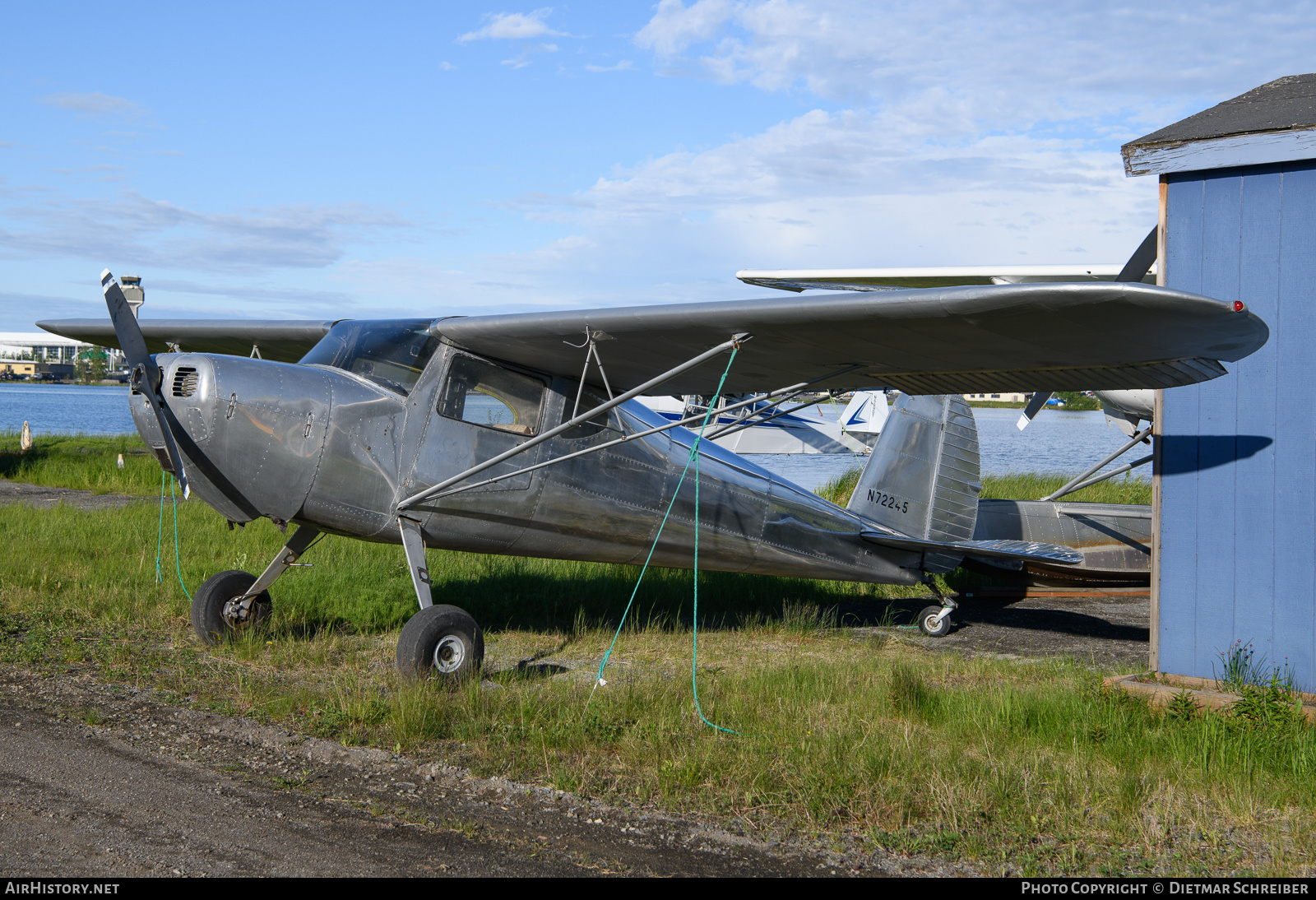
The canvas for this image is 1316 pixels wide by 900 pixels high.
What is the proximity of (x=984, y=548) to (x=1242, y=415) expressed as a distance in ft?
10.5

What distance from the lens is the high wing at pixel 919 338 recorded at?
4.50 meters

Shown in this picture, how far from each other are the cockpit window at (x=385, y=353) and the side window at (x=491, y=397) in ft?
0.79

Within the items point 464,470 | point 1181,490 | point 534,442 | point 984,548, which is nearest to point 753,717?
point 534,442

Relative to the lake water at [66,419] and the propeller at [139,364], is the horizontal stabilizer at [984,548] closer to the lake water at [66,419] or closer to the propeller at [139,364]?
the propeller at [139,364]

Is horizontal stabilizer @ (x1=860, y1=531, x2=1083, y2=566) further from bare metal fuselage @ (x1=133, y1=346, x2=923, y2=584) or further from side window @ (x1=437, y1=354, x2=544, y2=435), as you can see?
side window @ (x1=437, y1=354, x2=544, y2=435)

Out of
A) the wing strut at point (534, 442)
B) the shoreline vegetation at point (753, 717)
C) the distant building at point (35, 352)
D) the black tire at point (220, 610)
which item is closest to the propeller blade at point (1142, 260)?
Answer: the wing strut at point (534, 442)

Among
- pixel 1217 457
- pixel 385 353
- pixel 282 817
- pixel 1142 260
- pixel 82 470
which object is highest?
pixel 1142 260

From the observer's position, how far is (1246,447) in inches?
214

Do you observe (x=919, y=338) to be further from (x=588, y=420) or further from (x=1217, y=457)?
(x=588, y=420)

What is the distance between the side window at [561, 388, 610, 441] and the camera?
689 cm

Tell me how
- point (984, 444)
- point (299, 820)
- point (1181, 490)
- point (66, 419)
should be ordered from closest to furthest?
point (299, 820)
point (1181, 490)
point (984, 444)
point (66, 419)

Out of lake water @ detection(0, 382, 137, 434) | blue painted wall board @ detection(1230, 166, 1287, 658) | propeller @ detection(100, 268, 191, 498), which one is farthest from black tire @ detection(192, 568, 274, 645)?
lake water @ detection(0, 382, 137, 434)
